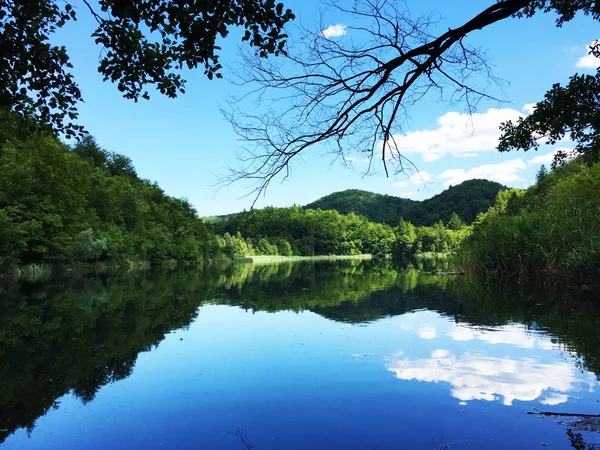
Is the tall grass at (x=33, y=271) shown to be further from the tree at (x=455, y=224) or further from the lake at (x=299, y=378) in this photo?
the tree at (x=455, y=224)

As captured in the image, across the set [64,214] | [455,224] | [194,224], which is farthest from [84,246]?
[455,224]

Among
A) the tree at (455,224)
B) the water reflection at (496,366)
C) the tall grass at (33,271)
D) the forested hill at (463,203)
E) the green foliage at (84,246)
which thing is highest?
the forested hill at (463,203)

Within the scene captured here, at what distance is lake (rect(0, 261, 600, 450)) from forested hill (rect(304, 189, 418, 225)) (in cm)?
14189

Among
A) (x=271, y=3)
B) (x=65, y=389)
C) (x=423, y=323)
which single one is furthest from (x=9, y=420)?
(x=423, y=323)

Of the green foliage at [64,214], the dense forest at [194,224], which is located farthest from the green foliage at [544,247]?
the green foliage at [64,214]

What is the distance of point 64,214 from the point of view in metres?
38.2

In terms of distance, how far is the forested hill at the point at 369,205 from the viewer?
518ft

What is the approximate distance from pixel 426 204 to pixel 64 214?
A: 117591 mm

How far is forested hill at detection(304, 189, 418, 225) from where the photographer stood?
518 ft

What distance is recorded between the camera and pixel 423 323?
11625mm

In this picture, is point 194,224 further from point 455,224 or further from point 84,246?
point 455,224

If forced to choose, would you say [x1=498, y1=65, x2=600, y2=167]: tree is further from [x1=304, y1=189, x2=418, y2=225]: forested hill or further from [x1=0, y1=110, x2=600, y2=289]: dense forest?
[x1=304, y1=189, x2=418, y2=225]: forested hill

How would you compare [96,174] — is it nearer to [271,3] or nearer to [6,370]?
[6,370]

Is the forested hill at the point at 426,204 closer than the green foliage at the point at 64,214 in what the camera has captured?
No
